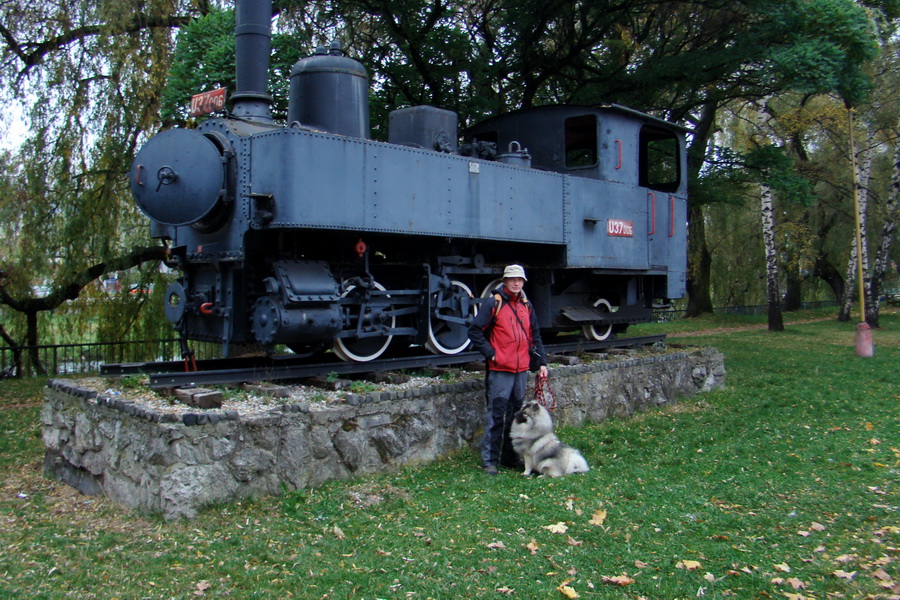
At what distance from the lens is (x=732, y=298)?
115 feet

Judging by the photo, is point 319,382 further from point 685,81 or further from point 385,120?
point 685,81

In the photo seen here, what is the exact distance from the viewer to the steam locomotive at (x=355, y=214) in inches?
266

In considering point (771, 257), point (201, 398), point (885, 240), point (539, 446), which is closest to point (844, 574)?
point (539, 446)

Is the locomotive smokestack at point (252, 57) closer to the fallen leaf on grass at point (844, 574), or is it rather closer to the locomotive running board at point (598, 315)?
the locomotive running board at point (598, 315)

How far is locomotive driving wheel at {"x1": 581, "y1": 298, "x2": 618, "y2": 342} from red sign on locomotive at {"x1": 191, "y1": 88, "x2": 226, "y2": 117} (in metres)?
5.76

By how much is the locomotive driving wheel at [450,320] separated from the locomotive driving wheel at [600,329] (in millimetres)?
2572

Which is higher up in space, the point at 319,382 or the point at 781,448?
the point at 319,382

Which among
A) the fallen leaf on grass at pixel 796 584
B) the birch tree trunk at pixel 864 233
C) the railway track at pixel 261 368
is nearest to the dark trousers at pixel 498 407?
the railway track at pixel 261 368

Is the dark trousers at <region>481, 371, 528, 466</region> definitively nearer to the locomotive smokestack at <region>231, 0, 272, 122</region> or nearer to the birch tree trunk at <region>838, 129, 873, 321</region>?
the locomotive smokestack at <region>231, 0, 272, 122</region>

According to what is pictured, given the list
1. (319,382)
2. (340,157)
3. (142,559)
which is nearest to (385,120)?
(340,157)

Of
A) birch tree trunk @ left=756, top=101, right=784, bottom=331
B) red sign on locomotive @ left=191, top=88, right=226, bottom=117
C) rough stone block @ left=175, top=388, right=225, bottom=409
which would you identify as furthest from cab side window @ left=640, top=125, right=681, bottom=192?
rough stone block @ left=175, top=388, right=225, bottom=409

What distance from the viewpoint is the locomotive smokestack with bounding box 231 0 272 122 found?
293 inches

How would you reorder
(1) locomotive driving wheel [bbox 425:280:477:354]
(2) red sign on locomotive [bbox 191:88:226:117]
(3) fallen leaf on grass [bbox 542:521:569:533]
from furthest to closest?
1. (1) locomotive driving wheel [bbox 425:280:477:354]
2. (2) red sign on locomotive [bbox 191:88:226:117]
3. (3) fallen leaf on grass [bbox 542:521:569:533]

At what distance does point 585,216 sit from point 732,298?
2778 centimetres
